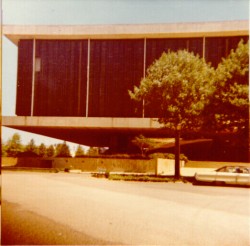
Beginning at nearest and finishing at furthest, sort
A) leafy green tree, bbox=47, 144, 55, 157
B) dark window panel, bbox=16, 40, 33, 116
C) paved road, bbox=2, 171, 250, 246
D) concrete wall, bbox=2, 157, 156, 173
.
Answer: paved road, bbox=2, 171, 250, 246, concrete wall, bbox=2, 157, 156, 173, dark window panel, bbox=16, 40, 33, 116, leafy green tree, bbox=47, 144, 55, 157

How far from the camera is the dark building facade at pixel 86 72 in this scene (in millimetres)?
43438

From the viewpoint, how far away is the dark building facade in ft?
143

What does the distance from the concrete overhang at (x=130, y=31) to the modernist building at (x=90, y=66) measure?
0.11 m

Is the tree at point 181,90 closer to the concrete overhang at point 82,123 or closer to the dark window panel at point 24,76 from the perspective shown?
the concrete overhang at point 82,123

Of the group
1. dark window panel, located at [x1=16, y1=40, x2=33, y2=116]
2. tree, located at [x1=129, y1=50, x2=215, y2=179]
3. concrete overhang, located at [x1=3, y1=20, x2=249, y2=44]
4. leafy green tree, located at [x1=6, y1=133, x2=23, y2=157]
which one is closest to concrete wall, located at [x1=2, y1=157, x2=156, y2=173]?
dark window panel, located at [x1=16, y1=40, x2=33, y2=116]

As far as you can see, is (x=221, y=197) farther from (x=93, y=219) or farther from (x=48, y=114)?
(x=48, y=114)

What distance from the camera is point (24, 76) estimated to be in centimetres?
4506

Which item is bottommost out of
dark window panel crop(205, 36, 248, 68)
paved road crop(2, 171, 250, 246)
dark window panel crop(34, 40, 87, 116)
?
paved road crop(2, 171, 250, 246)

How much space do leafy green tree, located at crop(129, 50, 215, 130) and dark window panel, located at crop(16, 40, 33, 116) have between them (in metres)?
25.3

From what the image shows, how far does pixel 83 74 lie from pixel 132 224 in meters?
37.2

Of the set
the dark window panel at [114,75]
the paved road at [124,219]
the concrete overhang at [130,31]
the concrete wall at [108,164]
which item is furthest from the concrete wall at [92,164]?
the paved road at [124,219]

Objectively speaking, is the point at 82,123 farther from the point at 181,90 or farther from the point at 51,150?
the point at 51,150

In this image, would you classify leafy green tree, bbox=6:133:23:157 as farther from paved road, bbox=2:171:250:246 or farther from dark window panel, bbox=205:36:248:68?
paved road, bbox=2:171:250:246

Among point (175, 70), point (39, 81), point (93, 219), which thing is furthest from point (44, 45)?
point (93, 219)
